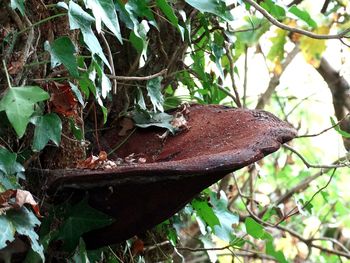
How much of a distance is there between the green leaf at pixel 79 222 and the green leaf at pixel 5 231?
0.13 metres

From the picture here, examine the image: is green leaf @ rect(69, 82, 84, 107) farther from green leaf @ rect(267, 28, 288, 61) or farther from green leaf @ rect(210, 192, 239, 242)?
green leaf @ rect(267, 28, 288, 61)

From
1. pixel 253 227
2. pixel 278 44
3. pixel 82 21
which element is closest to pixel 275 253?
pixel 253 227

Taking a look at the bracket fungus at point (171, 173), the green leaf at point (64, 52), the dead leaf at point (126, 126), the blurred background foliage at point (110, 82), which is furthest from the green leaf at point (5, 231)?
the dead leaf at point (126, 126)

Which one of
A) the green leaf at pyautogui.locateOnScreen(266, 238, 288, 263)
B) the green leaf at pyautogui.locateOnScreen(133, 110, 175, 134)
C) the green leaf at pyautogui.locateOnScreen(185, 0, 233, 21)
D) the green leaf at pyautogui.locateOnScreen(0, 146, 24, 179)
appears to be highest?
the green leaf at pyautogui.locateOnScreen(185, 0, 233, 21)

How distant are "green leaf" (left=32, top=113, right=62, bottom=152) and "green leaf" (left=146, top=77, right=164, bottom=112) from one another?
328 millimetres

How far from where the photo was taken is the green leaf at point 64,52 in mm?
908

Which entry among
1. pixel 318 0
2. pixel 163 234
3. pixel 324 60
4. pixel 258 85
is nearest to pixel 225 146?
pixel 163 234

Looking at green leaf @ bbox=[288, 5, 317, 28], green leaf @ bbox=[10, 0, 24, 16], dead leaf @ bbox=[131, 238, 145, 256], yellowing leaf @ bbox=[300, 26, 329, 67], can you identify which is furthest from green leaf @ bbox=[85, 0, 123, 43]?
yellowing leaf @ bbox=[300, 26, 329, 67]

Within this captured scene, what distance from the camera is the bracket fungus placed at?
2.81 ft

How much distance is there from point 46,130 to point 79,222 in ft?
0.49

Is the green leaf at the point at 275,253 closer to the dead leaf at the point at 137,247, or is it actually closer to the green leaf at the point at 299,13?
the dead leaf at the point at 137,247

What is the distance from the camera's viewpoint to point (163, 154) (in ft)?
3.71

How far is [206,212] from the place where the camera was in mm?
1368

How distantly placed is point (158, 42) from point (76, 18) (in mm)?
463
